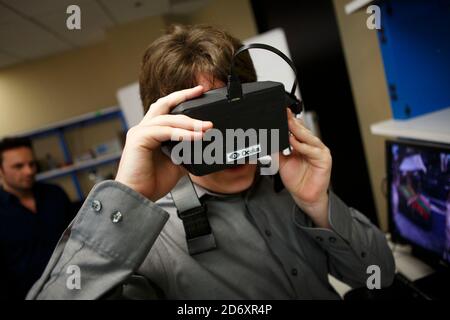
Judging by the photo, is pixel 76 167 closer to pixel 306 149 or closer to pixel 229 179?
pixel 229 179

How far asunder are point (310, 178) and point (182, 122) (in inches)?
12.8

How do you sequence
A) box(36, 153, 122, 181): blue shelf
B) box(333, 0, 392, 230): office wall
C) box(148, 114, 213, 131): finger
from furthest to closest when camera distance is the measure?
box(36, 153, 122, 181): blue shelf → box(333, 0, 392, 230): office wall → box(148, 114, 213, 131): finger

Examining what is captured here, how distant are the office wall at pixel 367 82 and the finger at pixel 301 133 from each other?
1.57 m

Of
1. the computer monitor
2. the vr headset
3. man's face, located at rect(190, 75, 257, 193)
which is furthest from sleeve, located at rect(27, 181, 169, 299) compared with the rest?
the computer monitor

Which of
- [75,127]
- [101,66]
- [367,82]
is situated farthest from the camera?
[75,127]

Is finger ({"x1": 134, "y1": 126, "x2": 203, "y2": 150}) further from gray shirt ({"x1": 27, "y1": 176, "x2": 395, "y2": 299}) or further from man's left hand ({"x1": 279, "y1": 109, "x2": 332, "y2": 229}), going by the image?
man's left hand ({"x1": 279, "y1": 109, "x2": 332, "y2": 229})

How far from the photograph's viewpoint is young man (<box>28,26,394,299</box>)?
1.48 feet

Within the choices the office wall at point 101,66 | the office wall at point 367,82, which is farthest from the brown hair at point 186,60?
the office wall at point 367,82

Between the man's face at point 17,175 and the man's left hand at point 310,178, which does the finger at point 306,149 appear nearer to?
the man's left hand at point 310,178

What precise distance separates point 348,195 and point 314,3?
1388 mm

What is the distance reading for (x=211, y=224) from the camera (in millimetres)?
677


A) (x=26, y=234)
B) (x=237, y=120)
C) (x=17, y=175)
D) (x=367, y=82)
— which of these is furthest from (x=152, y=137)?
(x=367, y=82)

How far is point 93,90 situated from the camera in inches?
141

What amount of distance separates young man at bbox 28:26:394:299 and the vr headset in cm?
2
